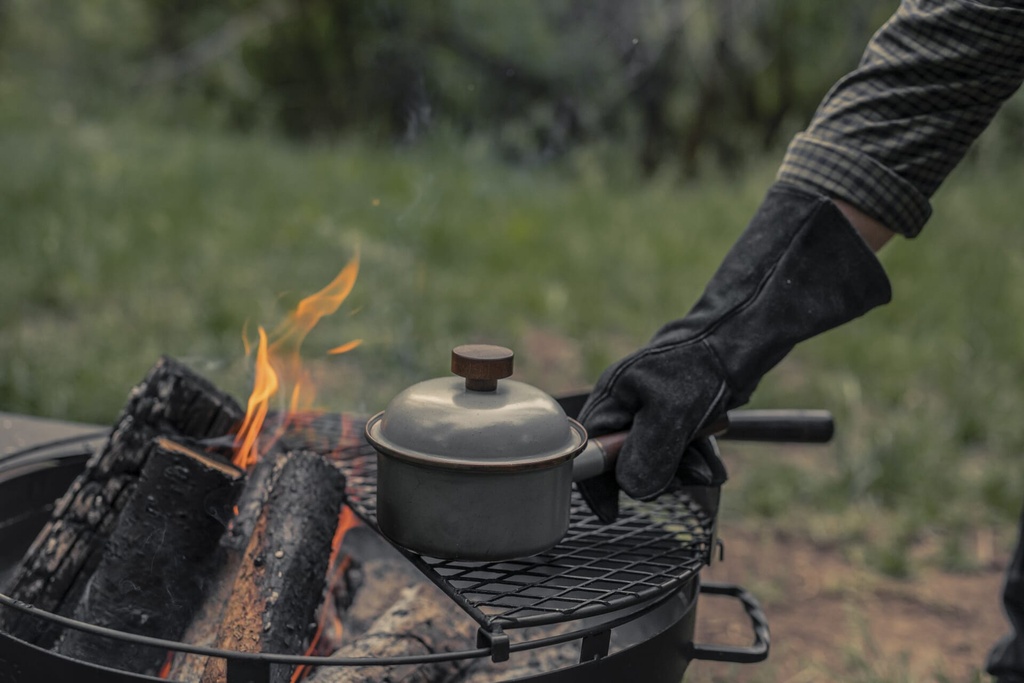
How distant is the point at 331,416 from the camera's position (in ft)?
6.66

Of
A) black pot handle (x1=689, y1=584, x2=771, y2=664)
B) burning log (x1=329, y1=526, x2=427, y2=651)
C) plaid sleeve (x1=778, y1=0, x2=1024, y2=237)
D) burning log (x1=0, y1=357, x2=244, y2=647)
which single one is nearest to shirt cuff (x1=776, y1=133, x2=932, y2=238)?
plaid sleeve (x1=778, y1=0, x2=1024, y2=237)

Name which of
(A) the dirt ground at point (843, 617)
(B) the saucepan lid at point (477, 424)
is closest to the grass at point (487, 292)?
(A) the dirt ground at point (843, 617)

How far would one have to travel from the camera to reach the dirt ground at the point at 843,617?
2424 millimetres

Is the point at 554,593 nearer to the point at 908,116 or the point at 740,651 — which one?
the point at 740,651

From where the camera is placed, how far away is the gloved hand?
1.44 m

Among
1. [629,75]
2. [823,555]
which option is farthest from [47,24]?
[823,555]

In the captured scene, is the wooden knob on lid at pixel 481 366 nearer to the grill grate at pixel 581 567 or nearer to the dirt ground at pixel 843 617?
the grill grate at pixel 581 567

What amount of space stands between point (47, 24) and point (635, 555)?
925 centimetres

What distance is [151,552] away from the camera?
1.50 m

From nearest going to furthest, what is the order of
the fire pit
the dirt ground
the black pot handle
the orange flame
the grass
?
the fire pit
the black pot handle
the orange flame
the dirt ground
the grass

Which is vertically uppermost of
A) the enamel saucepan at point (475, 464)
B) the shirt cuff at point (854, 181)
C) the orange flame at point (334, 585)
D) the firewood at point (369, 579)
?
the shirt cuff at point (854, 181)

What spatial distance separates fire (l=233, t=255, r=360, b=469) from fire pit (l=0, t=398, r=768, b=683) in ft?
0.44

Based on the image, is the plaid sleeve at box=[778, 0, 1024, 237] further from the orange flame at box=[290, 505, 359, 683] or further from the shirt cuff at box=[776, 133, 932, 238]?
the orange flame at box=[290, 505, 359, 683]

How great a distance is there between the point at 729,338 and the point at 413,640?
2.42 feet
